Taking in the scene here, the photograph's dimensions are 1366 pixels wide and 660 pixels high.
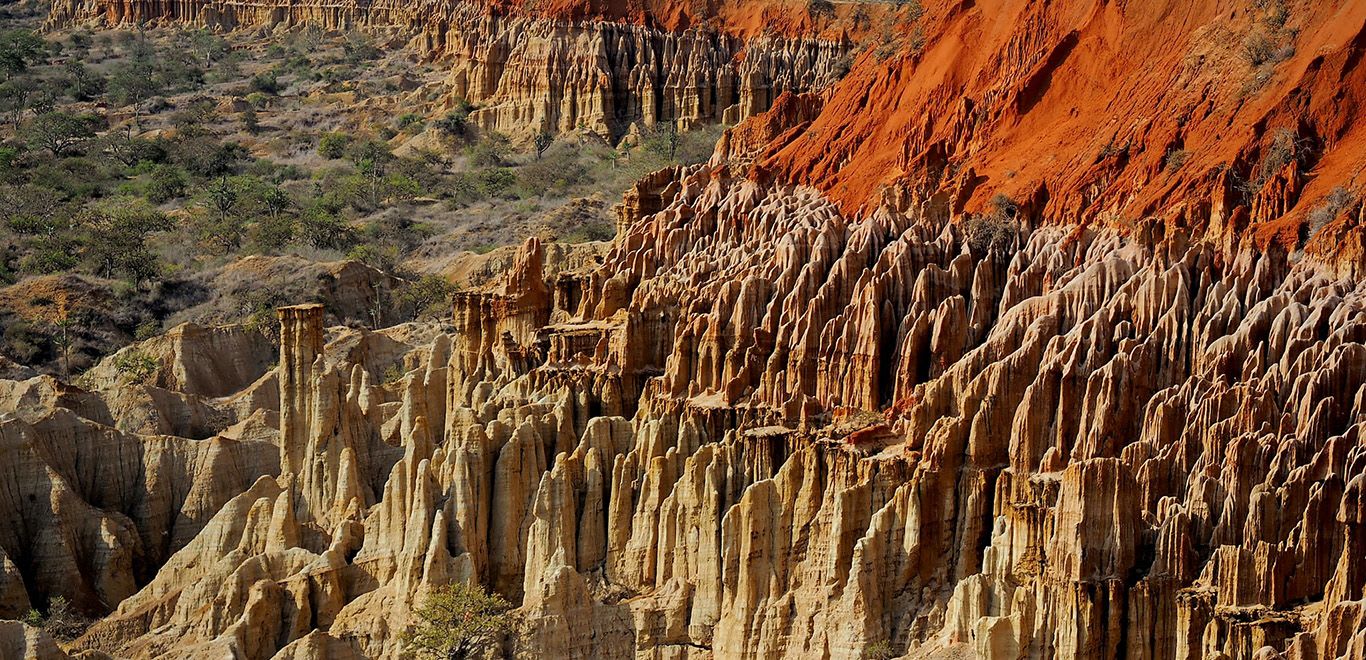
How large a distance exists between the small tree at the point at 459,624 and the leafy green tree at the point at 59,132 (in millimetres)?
81777

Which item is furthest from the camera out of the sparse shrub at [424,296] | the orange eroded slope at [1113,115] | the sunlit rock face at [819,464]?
the sparse shrub at [424,296]

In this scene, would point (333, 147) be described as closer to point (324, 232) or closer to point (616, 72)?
point (616, 72)

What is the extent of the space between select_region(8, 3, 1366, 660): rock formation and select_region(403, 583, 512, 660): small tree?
804 mm

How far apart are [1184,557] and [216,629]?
794 inches

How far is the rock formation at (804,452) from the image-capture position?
1510 inches

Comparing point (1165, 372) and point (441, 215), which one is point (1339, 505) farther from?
point (441, 215)

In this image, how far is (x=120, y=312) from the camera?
274 ft

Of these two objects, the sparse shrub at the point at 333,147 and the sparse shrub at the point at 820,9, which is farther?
the sparse shrub at the point at 333,147

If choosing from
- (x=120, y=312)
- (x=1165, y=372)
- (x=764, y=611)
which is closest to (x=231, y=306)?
(x=120, y=312)

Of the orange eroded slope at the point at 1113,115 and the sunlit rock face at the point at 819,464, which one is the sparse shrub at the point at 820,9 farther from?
the sunlit rock face at the point at 819,464

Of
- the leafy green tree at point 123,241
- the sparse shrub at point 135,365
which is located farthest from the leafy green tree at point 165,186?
the sparse shrub at point 135,365

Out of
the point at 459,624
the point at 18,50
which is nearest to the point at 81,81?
the point at 18,50

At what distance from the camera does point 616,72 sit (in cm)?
12338

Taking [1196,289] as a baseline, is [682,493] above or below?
below
